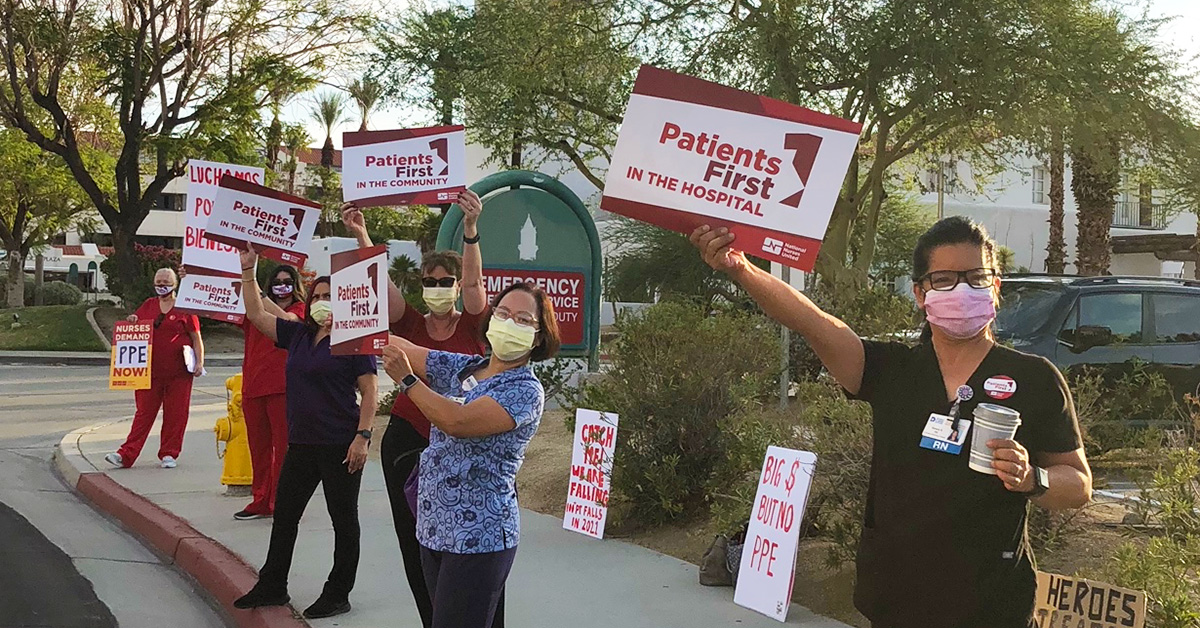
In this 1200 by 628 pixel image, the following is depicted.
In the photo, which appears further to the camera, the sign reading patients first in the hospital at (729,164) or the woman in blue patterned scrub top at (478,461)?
the woman in blue patterned scrub top at (478,461)

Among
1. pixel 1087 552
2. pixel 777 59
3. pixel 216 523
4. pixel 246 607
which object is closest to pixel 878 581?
pixel 1087 552

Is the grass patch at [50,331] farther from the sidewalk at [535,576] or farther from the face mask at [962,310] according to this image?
the face mask at [962,310]

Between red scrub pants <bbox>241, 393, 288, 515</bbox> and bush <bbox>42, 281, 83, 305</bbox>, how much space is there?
41.1 metres

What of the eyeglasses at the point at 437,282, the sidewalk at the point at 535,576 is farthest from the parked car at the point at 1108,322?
the eyeglasses at the point at 437,282

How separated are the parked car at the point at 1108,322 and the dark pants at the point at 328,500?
602 centimetres

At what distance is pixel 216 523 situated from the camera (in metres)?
8.73

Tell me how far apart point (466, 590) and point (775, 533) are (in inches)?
73.1

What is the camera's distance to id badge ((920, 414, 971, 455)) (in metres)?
2.87

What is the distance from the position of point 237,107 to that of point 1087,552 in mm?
25974

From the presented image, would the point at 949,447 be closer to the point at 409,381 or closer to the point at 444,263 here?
the point at 409,381

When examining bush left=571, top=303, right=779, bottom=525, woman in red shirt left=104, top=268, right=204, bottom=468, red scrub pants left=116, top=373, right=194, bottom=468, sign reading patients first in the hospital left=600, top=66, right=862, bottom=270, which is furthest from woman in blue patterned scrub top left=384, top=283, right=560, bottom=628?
red scrub pants left=116, top=373, right=194, bottom=468

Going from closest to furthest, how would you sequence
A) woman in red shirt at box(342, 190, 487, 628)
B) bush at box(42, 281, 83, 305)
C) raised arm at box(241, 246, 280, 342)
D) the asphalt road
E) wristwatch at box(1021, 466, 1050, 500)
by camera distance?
wristwatch at box(1021, 466, 1050, 500), woman in red shirt at box(342, 190, 487, 628), raised arm at box(241, 246, 280, 342), the asphalt road, bush at box(42, 281, 83, 305)

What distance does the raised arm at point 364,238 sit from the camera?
220 inches

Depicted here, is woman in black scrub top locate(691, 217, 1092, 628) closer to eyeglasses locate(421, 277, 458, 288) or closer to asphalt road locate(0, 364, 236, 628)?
eyeglasses locate(421, 277, 458, 288)
